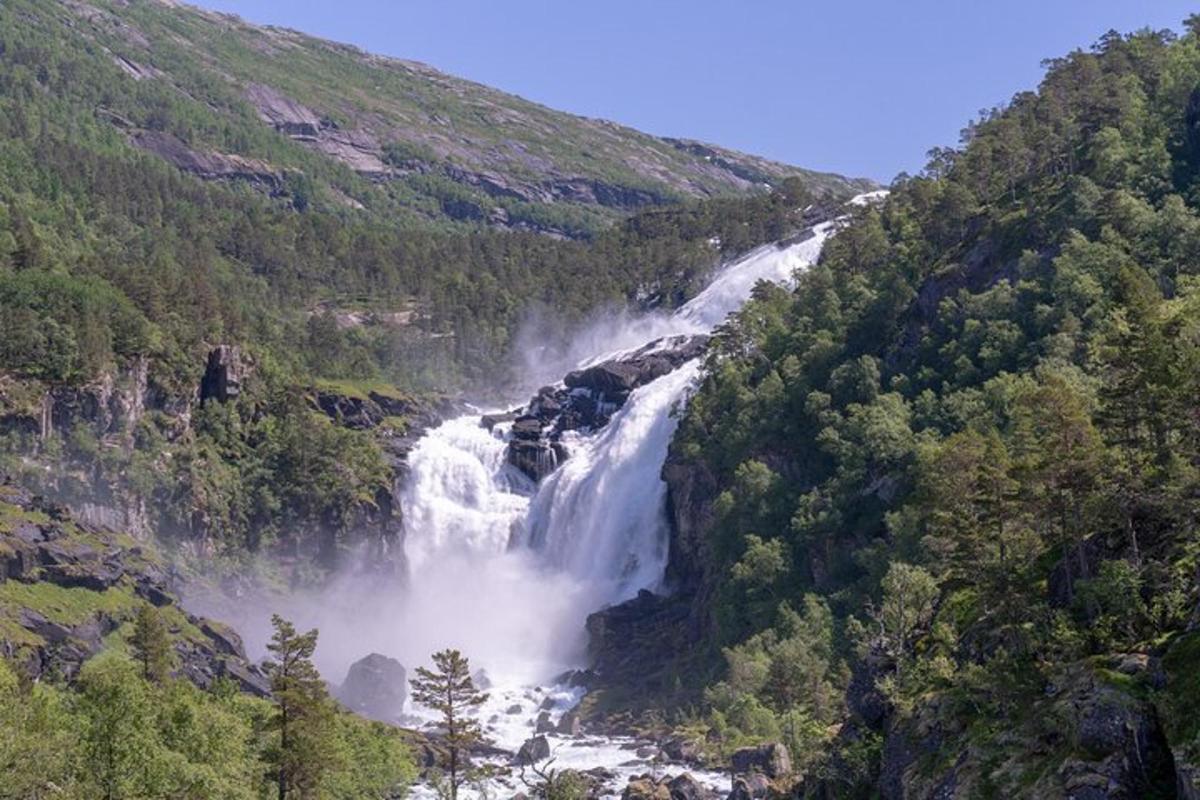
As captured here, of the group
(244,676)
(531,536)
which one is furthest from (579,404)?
(244,676)

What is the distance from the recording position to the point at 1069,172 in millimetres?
Answer: 116000

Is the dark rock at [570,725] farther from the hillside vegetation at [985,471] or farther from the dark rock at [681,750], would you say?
the hillside vegetation at [985,471]

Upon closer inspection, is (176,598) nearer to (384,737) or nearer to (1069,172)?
(384,737)

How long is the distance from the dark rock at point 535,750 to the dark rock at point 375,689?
18.6 meters

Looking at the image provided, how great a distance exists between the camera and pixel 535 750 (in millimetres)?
89562

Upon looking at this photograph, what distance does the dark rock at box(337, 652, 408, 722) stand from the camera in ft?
347

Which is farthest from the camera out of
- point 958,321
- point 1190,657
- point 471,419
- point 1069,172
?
point 471,419

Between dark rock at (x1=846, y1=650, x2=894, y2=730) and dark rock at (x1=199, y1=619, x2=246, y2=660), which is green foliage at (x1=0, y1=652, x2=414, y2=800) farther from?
dark rock at (x1=199, y1=619, x2=246, y2=660)

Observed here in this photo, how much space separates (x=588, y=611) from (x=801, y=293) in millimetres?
41346

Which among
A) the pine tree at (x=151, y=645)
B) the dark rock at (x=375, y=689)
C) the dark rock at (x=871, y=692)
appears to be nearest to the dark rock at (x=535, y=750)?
the dark rock at (x=375, y=689)

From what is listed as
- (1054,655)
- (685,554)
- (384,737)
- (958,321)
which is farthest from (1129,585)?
(685,554)

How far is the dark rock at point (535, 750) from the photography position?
87.4 m

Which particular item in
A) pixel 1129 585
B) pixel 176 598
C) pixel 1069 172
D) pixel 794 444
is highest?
pixel 1069 172

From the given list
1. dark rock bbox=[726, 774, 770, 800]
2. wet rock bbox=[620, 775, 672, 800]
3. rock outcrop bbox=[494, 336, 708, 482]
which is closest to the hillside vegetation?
dark rock bbox=[726, 774, 770, 800]
